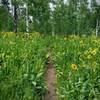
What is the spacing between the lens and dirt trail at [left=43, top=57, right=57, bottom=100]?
6.35m

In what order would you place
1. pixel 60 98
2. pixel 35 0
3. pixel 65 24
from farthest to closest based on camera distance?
pixel 65 24 → pixel 35 0 → pixel 60 98

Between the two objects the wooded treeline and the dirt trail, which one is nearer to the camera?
the dirt trail

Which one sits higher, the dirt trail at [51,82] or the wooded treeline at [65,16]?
the wooded treeline at [65,16]

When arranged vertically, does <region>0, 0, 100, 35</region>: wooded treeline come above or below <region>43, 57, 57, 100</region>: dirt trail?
above

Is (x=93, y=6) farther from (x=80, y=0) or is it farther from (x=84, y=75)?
(x=84, y=75)

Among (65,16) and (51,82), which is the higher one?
(65,16)

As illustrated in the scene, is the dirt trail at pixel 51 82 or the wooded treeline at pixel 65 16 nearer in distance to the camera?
the dirt trail at pixel 51 82

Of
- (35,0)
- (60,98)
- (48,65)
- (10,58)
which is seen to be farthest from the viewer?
(35,0)

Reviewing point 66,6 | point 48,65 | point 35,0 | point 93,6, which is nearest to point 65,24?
point 66,6

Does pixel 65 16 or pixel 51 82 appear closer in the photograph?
pixel 51 82

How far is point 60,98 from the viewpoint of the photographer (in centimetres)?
610

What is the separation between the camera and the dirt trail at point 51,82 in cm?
635

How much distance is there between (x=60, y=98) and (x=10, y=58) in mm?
2086

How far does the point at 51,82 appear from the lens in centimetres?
757
